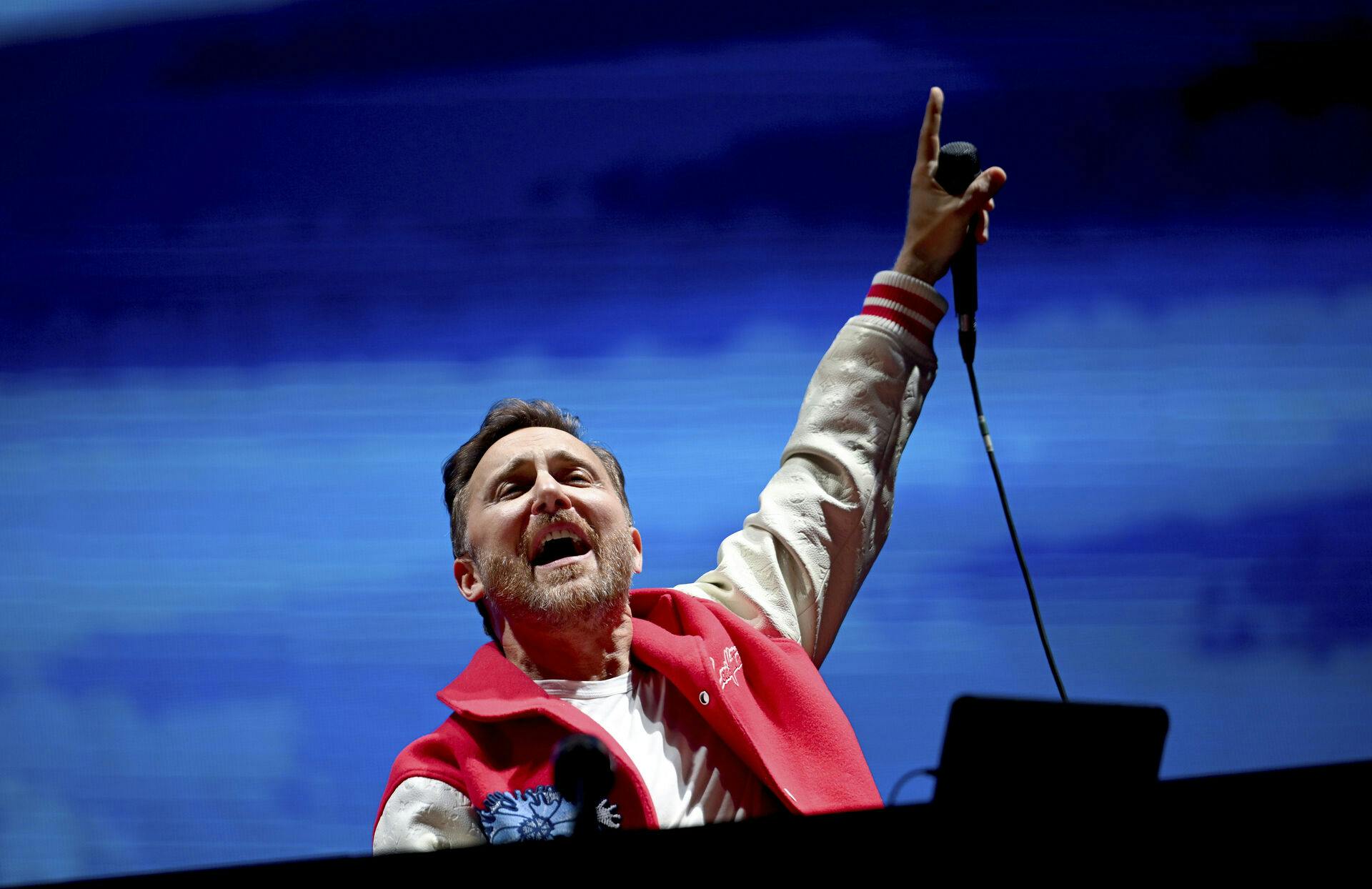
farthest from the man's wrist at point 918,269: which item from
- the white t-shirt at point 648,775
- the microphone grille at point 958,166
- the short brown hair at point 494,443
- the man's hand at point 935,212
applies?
the white t-shirt at point 648,775

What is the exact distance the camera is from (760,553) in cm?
181

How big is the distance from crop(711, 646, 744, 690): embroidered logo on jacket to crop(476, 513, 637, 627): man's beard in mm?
172

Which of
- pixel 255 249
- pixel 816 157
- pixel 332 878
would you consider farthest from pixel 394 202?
pixel 332 878

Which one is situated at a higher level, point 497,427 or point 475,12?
point 475,12

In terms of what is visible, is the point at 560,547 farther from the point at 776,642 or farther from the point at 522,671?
the point at 776,642

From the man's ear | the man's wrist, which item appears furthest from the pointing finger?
the man's ear

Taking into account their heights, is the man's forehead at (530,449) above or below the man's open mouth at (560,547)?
above

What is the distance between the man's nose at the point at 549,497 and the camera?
5.67 ft

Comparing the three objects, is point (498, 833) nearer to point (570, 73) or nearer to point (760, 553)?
point (760, 553)

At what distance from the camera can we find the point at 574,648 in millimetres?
1702

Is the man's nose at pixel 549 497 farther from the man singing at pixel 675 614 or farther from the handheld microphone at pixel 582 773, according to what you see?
the handheld microphone at pixel 582 773

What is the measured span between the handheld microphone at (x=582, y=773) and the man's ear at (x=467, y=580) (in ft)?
3.23

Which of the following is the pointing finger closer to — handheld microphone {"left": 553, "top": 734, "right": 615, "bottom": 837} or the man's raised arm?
the man's raised arm

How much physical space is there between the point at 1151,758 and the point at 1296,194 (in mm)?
1691
